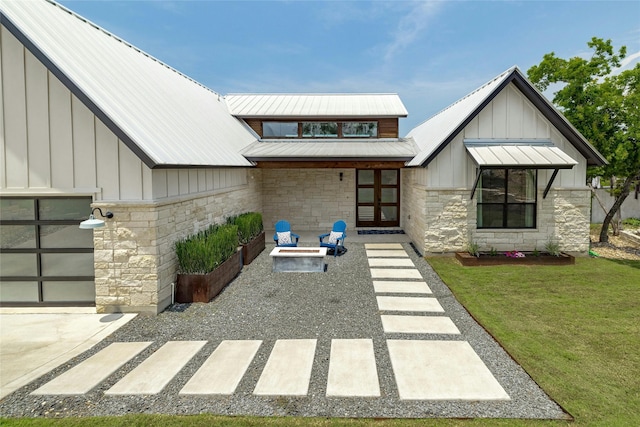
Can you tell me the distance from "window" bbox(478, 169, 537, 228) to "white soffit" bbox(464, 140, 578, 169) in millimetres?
745

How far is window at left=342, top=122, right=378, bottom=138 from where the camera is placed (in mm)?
16406

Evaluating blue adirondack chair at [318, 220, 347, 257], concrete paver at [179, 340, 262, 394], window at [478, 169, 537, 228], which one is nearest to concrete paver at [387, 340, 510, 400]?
concrete paver at [179, 340, 262, 394]

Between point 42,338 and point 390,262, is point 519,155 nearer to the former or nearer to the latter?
point 390,262

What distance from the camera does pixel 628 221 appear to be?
19172 millimetres

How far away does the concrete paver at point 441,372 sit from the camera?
14.2ft

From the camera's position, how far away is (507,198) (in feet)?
36.7

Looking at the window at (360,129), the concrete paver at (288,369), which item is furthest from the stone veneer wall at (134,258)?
the window at (360,129)

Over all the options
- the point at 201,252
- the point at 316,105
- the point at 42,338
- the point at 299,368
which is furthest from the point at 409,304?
the point at 316,105

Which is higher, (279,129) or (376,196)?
(279,129)

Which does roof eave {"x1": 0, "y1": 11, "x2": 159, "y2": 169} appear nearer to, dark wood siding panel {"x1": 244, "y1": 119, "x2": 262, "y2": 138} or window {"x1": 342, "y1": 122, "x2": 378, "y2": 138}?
dark wood siding panel {"x1": 244, "y1": 119, "x2": 262, "y2": 138}

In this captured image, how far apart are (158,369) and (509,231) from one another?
10858 mm

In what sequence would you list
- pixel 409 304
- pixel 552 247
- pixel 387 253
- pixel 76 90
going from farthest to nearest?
pixel 387 253 → pixel 552 247 → pixel 409 304 → pixel 76 90

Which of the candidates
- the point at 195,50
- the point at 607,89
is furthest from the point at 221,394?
the point at 195,50

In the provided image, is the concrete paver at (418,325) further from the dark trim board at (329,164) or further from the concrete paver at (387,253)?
the dark trim board at (329,164)
